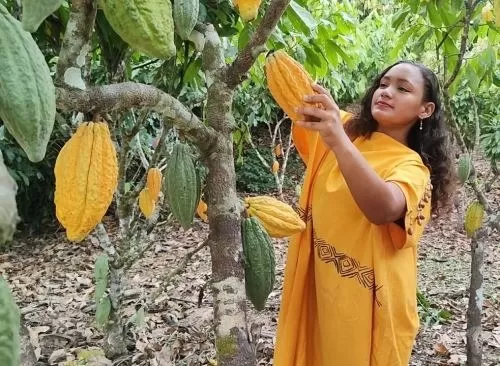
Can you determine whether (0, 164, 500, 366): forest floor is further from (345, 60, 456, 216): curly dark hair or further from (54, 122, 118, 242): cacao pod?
(54, 122, 118, 242): cacao pod

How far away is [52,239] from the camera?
195 inches

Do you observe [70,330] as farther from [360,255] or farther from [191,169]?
[191,169]

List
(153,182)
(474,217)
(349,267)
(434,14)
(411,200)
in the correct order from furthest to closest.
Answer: (474,217), (434,14), (153,182), (349,267), (411,200)

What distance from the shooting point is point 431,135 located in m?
1.63

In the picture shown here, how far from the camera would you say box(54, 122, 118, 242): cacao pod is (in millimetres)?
696

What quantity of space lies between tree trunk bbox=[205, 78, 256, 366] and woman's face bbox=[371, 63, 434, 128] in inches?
27.4

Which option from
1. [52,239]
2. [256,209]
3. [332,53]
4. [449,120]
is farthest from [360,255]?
[52,239]

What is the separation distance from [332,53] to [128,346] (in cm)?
146

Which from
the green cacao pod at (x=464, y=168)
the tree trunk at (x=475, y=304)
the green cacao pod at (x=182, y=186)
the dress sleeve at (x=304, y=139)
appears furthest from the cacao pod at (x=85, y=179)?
the tree trunk at (x=475, y=304)

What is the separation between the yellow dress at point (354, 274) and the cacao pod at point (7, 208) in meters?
1.18

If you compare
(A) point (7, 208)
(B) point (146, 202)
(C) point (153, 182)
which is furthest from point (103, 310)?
(A) point (7, 208)

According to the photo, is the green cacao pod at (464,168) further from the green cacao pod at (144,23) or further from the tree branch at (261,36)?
the green cacao pod at (144,23)

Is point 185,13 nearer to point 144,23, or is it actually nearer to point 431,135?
point 144,23

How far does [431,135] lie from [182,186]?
34.2 inches
